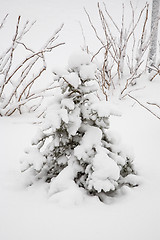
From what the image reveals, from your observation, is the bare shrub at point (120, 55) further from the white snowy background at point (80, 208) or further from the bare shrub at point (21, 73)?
the white snowy background at point (80, 208)

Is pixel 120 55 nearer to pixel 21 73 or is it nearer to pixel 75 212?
pixel 21 73

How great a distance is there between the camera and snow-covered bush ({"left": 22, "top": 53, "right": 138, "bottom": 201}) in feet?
2.75

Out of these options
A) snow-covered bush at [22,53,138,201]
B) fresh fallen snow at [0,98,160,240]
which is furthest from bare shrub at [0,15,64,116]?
fresh fallen snow at [0,98,160,240]

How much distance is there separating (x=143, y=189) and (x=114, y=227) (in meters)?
0.28

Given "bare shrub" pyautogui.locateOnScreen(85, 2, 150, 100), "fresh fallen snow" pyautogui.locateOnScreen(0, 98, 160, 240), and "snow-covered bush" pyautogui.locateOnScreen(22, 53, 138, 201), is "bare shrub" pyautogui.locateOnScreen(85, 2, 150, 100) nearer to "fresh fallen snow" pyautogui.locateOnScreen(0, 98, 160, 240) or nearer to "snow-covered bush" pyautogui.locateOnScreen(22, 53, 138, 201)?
"snow-covered bush" pyautogui.locateOnScreen(22, 53, 138, 201)

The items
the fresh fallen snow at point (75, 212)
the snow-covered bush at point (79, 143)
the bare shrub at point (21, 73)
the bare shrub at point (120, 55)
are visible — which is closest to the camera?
the fresh fallen snow at point (75, 212)

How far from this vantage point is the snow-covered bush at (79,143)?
0.84 meters

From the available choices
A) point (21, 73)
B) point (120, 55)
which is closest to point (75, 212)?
point (21, 73)

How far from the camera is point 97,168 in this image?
0.84m

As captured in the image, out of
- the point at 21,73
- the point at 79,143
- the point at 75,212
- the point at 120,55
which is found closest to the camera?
the point at 75,212

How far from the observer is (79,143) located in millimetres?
946

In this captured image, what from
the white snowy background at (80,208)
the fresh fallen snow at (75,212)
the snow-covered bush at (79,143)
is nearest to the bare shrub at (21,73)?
the white snowy background at (80,208)

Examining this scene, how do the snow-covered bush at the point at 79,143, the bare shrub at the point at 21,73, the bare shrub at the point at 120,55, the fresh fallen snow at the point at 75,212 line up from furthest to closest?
1. the bare shrub at the point at 120,55
2. the bare shrub at the point at 21,73
3. the snow-covered bush at the point at 79,143
4. the fresh fallen snow at the point at 75,212

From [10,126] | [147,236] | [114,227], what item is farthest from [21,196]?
[10,126]
